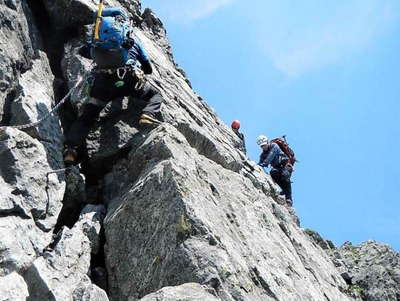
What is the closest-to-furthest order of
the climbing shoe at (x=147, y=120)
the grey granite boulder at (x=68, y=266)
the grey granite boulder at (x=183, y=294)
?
the grey granite boulder at (x=183, y=294) < the grey granite boulder at (x=68, y=266) < the climbing shoe at (x=147, y=120)

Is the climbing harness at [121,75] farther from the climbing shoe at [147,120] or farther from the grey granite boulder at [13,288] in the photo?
the grey granite boulder at [13,288]

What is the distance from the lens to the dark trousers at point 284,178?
23.1 metres

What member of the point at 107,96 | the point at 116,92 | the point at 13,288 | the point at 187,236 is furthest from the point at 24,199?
the point at 116,92

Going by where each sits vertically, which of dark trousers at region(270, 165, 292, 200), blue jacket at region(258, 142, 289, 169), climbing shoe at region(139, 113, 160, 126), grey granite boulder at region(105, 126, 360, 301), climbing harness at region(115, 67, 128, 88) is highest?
blue jacket at region(258, 142, 289, 169)

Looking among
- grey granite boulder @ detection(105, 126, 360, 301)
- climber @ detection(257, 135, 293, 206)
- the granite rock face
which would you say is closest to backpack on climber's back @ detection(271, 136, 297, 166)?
climber @ detection(257, 135, 293, 206)

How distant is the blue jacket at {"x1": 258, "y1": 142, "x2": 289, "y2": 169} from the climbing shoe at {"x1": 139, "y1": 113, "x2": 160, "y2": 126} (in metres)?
8.70

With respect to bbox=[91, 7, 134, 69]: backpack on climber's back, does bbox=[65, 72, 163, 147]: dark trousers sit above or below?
below

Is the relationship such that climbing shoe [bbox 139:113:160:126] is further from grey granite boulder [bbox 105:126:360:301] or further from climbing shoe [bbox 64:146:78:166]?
climbing shoe [bbox 64:146:78:166]

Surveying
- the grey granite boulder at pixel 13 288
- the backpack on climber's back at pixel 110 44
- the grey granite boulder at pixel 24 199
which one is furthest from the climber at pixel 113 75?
the grey granite boulder at pixel 13 288

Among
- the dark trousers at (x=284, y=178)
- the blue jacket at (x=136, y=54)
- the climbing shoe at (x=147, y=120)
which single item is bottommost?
the climbing shoe at (x=147, y=120)

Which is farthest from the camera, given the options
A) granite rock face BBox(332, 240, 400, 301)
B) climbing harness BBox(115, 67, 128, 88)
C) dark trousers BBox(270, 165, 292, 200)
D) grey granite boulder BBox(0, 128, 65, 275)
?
dark trousers BBox(270, 165, 292, 200)

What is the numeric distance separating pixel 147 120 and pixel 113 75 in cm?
140

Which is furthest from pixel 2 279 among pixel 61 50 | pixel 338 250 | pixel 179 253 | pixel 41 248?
pixel 338 250

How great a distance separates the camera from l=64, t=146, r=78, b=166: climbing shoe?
14000 mm
